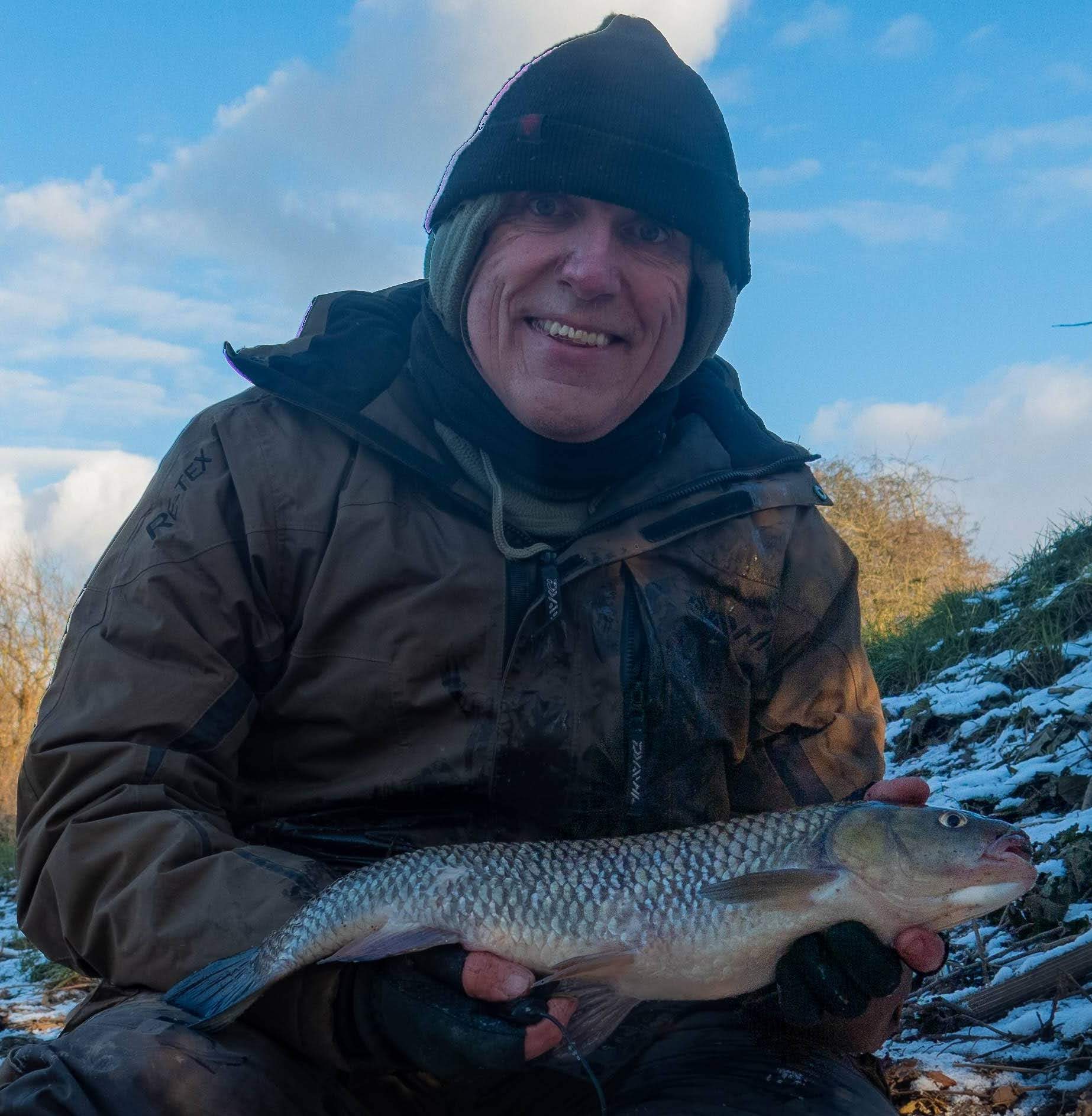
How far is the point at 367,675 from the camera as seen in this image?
121 inches

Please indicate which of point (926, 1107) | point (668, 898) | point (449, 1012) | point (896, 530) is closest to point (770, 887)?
point (668, 898)

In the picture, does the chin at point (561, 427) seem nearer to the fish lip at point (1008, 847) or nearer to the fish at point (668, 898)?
the fish at point (668, 898)

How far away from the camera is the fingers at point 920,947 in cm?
272

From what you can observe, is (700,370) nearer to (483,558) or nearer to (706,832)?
(483,558)

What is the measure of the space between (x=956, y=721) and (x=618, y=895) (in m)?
4.59

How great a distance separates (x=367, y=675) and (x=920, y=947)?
1.53m

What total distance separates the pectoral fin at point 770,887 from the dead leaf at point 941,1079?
1.02 metres

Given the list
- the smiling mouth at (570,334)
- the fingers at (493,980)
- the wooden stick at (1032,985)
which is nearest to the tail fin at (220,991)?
the fingers at (493,980)

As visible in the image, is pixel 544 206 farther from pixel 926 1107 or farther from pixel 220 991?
pixel 926 1107

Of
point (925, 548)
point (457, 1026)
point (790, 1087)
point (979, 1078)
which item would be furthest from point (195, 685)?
point (925, 548)

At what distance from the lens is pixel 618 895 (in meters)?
2.75

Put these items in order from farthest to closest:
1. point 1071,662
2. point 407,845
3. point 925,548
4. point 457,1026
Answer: point 925,548
point 1071,662
point 407,845
point 457,1026

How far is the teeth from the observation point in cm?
333

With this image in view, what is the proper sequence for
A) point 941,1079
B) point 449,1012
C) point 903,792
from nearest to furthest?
point 449,1012 < point 903,792 < point 941,1079
